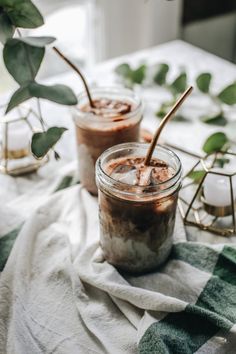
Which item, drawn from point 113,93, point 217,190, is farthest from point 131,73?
point 217,190

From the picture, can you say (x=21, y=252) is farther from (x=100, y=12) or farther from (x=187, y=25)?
(x=187, y=25)

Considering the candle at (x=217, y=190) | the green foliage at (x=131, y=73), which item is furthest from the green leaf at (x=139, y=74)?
the candle at (x=217, y=190)

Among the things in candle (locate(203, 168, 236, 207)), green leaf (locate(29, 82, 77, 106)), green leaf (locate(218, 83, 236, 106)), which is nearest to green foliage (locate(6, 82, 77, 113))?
green leaf (locate(29, 82, 77, 106))

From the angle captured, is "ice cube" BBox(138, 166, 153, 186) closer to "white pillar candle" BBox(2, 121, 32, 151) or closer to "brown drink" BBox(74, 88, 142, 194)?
"brown drink" BBox(74, 88, 142, 194)

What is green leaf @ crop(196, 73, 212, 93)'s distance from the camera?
906mm

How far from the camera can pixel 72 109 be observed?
A: 0.67 m

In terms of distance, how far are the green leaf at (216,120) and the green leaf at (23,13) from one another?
0.42 m

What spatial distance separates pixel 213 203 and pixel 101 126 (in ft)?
0.58

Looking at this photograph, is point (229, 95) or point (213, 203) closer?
point (213, 203)

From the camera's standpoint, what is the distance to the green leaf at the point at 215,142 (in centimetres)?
72

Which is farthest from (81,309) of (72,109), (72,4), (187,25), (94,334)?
(187,25)

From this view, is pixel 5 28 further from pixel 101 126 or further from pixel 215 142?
pixel 215 142

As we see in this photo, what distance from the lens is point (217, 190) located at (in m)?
0.65

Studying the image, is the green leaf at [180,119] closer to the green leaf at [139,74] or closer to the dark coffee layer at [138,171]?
the green leaf at [139,74]
